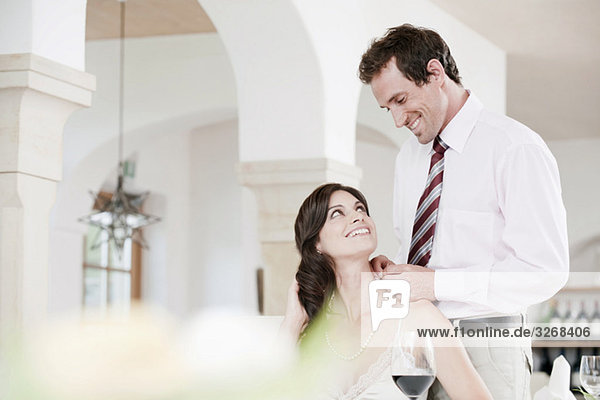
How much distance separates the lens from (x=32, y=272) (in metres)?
2.53

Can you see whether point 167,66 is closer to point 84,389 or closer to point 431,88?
point 431,88

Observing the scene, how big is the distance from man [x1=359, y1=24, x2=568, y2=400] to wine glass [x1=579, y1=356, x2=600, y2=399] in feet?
0.46

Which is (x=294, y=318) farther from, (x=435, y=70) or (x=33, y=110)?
(x=33, y=110)

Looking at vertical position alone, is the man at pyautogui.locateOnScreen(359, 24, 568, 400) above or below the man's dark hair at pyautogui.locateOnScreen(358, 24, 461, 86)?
below

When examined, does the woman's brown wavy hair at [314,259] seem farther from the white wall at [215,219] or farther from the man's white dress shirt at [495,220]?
the white wall at [215,219]

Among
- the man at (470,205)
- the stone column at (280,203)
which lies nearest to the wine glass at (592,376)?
the man at (470,205)

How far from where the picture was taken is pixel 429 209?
2328 mm

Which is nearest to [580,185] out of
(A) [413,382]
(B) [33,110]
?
(B) [33,110]

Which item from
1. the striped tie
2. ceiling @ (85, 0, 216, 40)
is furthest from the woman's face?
ceiling @ (85, 0, 216, 40)

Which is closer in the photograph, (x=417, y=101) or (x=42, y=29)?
(x=417, y=101)

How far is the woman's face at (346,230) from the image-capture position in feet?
8.60

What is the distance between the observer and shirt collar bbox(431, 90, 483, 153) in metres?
2.30

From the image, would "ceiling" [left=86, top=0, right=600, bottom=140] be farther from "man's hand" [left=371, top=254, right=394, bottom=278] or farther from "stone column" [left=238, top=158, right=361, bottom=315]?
"man's hand" [left=371, top=254, right=394, bottom=278]

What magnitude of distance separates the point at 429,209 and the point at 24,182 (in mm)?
1107
